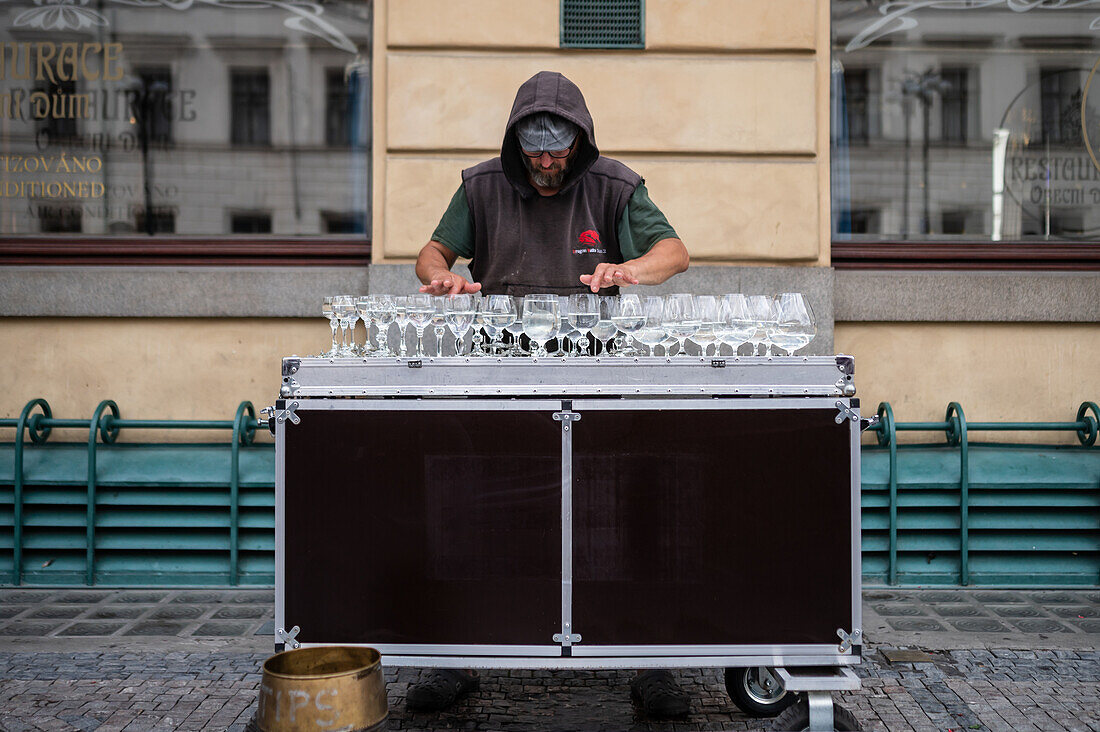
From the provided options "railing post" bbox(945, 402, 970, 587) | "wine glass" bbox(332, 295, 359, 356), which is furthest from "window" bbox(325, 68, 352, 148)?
"railing post" bbox(945, 402, 970, 587)

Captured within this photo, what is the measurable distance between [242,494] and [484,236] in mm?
2284

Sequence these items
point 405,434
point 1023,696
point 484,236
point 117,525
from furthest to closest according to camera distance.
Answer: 1. point 117,525
2. point 484,236
3. point 1023,696
4. point 405,434

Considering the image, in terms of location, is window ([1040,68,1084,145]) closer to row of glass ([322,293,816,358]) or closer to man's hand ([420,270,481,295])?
row of glass ([322,293,816,358])

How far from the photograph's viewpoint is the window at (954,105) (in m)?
6.32

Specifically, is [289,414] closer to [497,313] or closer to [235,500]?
[497,313]

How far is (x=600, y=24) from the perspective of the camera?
5832 millimetres

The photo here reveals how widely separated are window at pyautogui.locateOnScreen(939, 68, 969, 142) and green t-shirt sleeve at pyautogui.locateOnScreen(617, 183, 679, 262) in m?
3.20

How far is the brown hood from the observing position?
3.63m

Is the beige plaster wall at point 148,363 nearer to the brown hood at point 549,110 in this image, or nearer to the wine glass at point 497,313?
the brown hood at point 549,110

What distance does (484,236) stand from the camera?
13.5 feet

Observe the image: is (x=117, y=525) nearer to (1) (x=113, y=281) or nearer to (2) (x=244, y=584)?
(2) (x=244, y=584)

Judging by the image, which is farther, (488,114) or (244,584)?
(488,114)

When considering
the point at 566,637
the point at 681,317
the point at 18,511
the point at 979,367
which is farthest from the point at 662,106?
the point at 18,511

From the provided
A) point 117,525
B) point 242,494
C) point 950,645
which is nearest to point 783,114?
point 950,645
